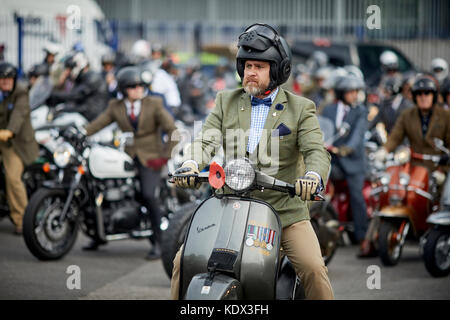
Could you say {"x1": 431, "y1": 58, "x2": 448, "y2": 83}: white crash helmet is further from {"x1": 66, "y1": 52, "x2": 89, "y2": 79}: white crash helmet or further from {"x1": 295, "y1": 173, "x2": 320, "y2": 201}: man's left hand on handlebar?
{"x1": 295, "y1": 173, "x2": 320, "y2": 201}: man's left hand on handlebar

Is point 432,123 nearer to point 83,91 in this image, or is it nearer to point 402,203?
point 402,203

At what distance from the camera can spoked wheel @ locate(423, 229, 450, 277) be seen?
7656mm

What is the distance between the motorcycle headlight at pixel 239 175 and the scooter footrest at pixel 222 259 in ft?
1.12

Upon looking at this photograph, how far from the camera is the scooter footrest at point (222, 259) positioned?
166 inches

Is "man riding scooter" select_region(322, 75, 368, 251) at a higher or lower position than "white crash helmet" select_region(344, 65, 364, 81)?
lower

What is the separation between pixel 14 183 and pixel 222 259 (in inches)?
234

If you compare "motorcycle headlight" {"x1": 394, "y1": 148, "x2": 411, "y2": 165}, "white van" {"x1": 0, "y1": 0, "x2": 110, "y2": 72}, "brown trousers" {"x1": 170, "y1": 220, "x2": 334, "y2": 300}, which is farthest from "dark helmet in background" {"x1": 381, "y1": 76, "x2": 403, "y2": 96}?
"brown trousers" {"x1": 170, "y1": 220, "x2": 334, "y2": 300}

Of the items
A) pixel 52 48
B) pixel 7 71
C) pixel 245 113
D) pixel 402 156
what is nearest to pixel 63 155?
pixel 7 71

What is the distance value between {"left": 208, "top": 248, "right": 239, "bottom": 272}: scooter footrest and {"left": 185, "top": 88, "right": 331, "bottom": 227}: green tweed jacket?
49cm

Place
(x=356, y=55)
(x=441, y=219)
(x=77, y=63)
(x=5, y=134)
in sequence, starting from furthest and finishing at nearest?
1. (x=356, y=55)
2. (x=77, y=63)
3. (x=5, y=134)
4. (x=441, y=219)

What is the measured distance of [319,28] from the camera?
85.6 feet

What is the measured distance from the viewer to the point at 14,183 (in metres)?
9.62

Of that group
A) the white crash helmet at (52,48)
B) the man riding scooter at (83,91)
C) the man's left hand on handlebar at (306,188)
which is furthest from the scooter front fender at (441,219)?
the white crash helmet at (52,48)

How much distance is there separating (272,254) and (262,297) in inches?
9.3
